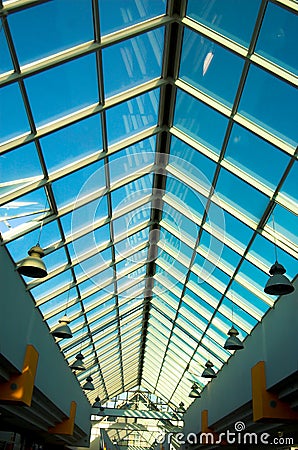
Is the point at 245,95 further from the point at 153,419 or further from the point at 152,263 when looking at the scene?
the point at 153,419

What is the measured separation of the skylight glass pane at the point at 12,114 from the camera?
30.9 ft

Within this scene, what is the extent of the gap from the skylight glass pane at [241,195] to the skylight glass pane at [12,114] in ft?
21.8

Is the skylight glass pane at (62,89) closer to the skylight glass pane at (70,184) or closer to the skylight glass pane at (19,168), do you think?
the skylight glass pane at (19,168)

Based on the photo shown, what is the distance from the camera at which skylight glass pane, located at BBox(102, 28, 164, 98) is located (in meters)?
10.4

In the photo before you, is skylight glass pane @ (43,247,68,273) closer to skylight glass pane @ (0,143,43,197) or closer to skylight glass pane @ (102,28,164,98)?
skylight glass pane @ (0,143,43,197)

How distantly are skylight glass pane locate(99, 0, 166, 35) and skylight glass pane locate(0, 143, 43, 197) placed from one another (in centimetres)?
371

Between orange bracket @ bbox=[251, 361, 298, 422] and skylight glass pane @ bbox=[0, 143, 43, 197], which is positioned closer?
skylight glass pane @ bbox=[0, 143, 43, 197]

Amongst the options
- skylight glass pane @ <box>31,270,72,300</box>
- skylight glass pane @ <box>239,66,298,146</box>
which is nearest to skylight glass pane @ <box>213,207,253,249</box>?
skylight glass pane @ <box>239,66,298,146</box>

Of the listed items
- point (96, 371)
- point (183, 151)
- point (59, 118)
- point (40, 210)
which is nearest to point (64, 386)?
point (96, 371)

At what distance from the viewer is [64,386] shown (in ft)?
79.6

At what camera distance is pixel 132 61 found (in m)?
10.9

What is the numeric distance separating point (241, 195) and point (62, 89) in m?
6.78

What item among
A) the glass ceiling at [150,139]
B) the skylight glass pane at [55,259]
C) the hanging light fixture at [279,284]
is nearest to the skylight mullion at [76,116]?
the glass ceiling at [150,139]

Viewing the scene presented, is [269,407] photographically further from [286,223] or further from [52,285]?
[52,285]
